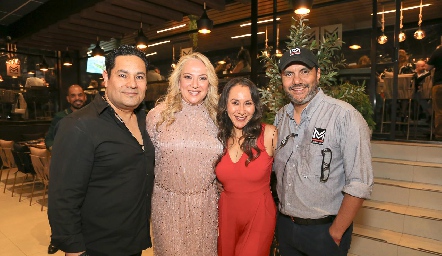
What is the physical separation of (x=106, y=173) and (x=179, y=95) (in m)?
0.87

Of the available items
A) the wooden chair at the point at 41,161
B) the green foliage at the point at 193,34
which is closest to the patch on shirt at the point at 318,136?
the wooden chair at the point at 41,161

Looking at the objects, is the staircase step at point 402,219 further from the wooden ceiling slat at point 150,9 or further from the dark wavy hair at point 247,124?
the wooden ceiling slat at point 150,9

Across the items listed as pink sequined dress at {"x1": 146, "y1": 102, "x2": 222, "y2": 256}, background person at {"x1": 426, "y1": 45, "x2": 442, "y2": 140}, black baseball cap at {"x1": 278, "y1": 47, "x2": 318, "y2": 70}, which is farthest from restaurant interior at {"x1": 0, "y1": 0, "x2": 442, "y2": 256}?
pink sequined dress at {"x1": 146, "y1": 102, "x2": 222, "y2": 256}

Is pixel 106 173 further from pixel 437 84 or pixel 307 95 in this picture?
pixel 437 84

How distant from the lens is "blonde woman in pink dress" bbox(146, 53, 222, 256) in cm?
203

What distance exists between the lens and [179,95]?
2230mm

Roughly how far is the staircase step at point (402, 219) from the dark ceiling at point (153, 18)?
2.97 meters

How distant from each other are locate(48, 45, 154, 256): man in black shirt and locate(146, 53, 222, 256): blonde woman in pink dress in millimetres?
266

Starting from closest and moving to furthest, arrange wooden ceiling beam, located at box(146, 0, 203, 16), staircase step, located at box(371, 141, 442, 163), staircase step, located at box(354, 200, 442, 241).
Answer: staircase step, located at box(354, 200, 442, 241)
staircase step, located at box(371, 141, 442, 163)
wooden ceiling beam, located at box(146, 0, 203, 16)

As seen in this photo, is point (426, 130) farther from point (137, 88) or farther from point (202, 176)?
point (137, 88)

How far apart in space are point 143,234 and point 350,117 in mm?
1336

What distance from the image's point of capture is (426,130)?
6.61 meters

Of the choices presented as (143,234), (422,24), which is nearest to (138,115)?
(143,234)

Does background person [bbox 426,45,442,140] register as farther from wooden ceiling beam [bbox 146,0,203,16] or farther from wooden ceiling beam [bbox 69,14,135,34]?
wooden ceiling beam [bbox 69,14,135,34]
